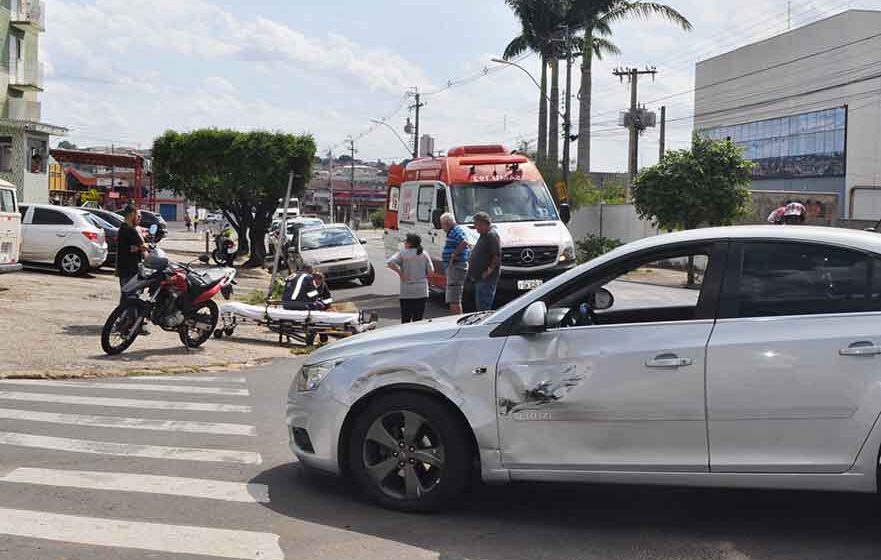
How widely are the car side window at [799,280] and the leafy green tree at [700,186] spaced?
86.6ft

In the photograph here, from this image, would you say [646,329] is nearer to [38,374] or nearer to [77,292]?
[38,374]

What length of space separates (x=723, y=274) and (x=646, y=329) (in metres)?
0.50

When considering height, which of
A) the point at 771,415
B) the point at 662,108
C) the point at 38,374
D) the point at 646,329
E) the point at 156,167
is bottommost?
the point at 38,374

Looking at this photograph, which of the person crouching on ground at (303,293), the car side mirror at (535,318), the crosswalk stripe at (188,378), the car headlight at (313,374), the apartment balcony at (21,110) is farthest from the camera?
the apartment balcony at (21,110)

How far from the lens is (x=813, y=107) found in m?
64.3

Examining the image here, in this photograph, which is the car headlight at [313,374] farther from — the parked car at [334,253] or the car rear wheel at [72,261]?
the car rear wheel at [72,261]

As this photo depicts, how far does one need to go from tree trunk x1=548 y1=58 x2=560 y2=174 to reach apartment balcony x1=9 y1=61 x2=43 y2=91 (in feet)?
77.2

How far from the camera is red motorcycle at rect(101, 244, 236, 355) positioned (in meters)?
12.7

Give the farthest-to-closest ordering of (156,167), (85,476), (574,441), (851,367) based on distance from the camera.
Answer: (156,167) → (85,476) → (574,441) → (851,367)

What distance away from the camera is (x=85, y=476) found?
6715mm

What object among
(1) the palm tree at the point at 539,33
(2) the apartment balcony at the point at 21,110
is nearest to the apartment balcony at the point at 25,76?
(2) the apartment balcony at the point at 21,110

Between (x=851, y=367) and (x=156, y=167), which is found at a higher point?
(x=156, y=167)

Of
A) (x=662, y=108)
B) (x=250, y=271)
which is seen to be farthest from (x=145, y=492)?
(x=662, y=108)

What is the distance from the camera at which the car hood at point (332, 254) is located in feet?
85.6
